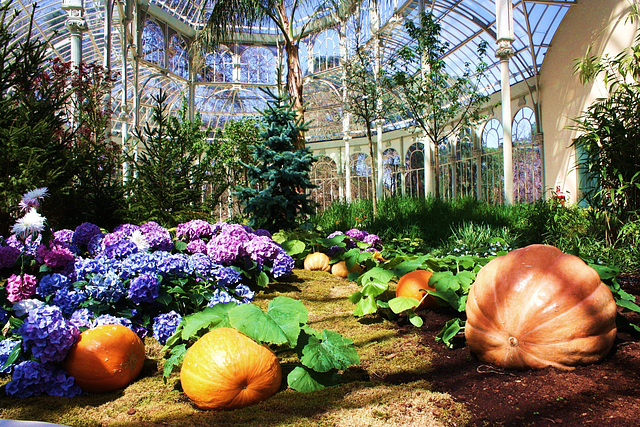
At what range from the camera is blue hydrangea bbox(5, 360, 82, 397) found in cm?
198

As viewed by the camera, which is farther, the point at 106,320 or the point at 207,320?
the point at 106,320

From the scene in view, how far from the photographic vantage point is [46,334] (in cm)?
201

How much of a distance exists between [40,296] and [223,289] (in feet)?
3.72

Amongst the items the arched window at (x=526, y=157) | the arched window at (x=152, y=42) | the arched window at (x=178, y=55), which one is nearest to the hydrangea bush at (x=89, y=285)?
the arched window at (x=526, y=157)

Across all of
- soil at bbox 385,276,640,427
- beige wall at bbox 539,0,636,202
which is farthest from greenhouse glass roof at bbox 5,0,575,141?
soil at bbox 385,276,640,427

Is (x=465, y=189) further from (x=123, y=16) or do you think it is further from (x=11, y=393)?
(x=11, y=393)

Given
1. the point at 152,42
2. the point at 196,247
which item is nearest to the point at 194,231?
the point at 196,247

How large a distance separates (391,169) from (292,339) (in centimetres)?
2476

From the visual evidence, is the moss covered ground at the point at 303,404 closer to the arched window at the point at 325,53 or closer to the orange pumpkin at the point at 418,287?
the orange pumpkin at the point at 418,287

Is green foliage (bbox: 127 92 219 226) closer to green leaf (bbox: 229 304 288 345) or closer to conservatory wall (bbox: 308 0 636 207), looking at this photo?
green leaf (bbox: 229 304 288 345)

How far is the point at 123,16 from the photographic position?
12.6m

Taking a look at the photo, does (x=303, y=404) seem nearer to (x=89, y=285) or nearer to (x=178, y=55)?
(x=89, y=285)

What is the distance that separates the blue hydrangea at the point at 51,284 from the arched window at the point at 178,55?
66.3ft

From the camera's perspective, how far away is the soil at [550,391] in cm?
154
